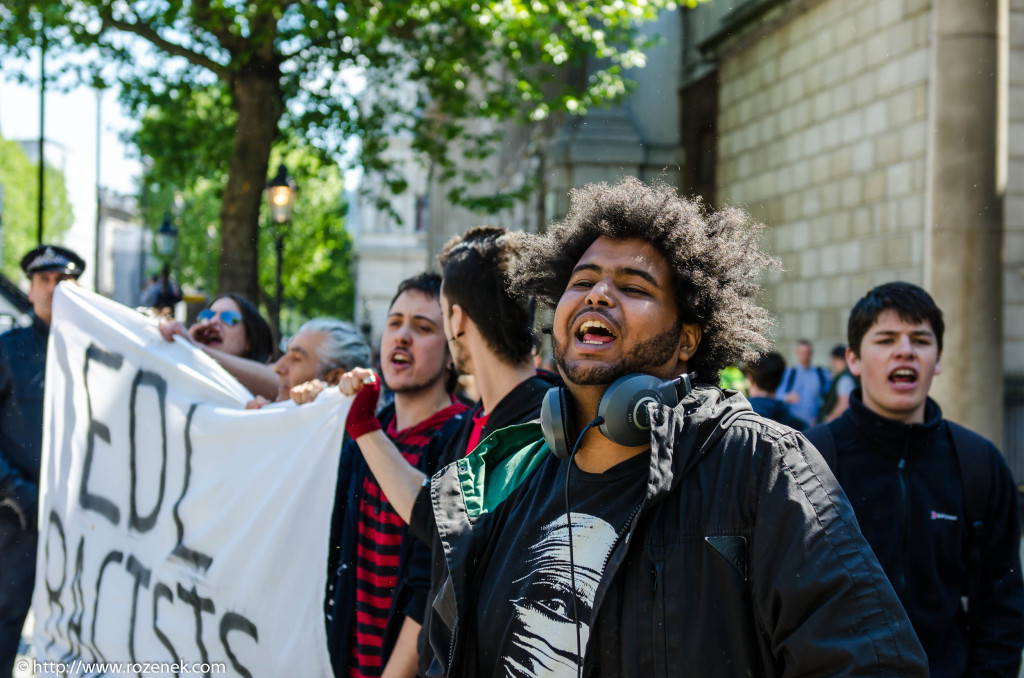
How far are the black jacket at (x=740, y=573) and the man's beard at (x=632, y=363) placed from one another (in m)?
0.20

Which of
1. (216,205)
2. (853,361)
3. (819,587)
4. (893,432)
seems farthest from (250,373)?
(216,205)

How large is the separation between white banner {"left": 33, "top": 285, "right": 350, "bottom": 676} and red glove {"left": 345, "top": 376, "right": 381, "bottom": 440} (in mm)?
203

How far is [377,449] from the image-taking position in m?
3.33

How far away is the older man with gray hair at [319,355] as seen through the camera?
169 inches

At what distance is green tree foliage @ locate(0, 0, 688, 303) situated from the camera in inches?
523

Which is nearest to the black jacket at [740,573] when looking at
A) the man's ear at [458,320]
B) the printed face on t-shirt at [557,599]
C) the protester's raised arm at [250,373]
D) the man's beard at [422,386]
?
the printed face on t-shirt at [557,599]

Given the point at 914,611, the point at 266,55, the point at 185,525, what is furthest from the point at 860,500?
the point at 266,55

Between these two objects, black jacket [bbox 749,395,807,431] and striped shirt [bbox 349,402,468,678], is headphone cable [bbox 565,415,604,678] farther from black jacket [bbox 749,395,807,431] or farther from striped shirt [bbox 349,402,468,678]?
black jacket [bbox 749,395,807,431]

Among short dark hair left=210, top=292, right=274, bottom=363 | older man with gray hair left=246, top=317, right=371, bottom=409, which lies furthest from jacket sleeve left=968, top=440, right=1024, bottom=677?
short dark hair left=210, top=292, right=274, bottom=363

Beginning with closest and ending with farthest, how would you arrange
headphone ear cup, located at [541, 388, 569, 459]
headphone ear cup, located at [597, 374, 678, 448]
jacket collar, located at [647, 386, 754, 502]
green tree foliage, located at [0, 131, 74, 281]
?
jacket collar, located at [647, 386, 754, 502] → headphone ear cup, located at [597, 374, 678, 448] → headphone ear cup, located at [541, 388, 569, 459] → green tree foliage, located at [0, 131, 74, 281]

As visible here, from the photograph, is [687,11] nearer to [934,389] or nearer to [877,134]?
[877,134]

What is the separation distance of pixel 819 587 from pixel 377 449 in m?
1.88

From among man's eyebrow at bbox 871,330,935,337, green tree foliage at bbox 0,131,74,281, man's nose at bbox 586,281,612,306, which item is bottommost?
man's eyebrow at bbox 871,330,935,337

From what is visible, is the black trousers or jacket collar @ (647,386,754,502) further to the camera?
the black trousers
